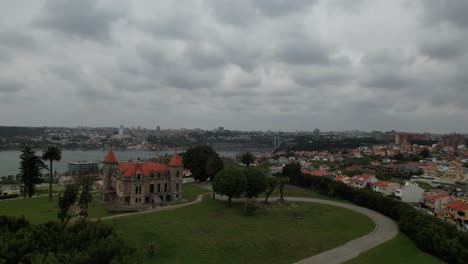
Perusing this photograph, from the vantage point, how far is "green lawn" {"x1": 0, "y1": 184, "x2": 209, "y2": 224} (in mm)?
30891

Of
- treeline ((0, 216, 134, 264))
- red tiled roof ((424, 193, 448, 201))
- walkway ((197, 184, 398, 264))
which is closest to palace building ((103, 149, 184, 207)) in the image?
treeline ((0, 216, 134, 264))

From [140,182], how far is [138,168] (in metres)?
1.80

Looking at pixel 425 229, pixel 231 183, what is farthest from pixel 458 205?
pixel 231 183

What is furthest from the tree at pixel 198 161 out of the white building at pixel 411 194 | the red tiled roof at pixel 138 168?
the white building at pixel 411 194

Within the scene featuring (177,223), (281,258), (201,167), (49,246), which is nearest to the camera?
(49,246)

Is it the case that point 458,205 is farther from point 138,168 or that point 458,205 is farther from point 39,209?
point 39,209

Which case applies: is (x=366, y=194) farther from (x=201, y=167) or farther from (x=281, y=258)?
(x=201, y=167)

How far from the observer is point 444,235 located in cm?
2591

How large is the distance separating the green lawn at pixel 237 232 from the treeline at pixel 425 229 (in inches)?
131

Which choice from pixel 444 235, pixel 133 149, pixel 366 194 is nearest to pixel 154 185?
pixel 366 194

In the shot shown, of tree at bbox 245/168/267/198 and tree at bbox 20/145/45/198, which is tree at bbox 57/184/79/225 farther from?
tree at bbox 245/168/267/198

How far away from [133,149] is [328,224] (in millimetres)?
176069

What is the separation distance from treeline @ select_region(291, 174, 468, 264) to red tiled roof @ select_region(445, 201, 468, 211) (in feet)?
27.8

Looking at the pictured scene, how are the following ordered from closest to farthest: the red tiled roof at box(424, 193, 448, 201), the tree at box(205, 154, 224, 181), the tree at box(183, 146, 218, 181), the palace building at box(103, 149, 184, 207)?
the palace building at box(103, 149, 184, 207) < the red tiled roof at box(424, 193, 448, 201) < the tree at box(205, 154, 224, 181) < the tree at box(183, 146, 218, 181)
